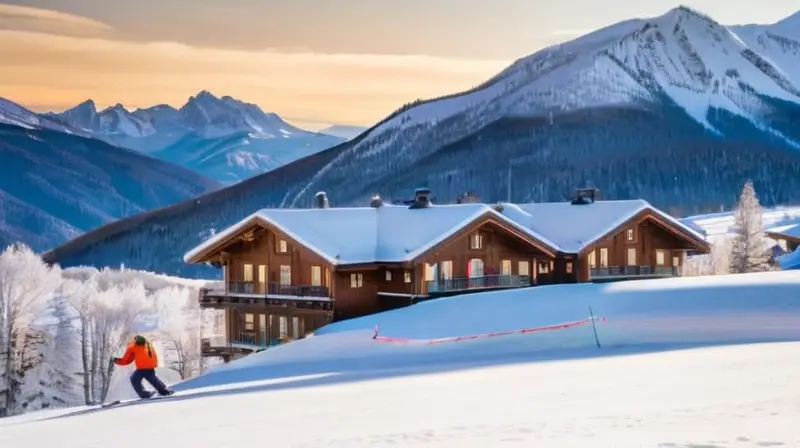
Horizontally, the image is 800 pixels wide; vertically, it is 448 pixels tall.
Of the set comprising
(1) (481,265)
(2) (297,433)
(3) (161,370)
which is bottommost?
(3) (161,370)

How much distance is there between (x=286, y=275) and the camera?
1676 inches

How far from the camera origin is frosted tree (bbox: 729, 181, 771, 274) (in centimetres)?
6278

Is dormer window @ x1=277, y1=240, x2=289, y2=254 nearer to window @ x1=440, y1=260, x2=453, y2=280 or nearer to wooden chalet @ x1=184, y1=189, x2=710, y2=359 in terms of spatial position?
wooden chalet @ x1=184, y1=189, x2=710, y2=359

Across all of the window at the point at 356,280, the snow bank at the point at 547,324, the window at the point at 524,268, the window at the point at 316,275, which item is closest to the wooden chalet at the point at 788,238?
the window at the point at 524,268

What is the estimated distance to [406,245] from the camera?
41375 mm

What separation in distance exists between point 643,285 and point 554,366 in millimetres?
14652

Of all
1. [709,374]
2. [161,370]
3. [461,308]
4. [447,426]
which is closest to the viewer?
[447,426]

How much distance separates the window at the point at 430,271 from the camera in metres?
42.1

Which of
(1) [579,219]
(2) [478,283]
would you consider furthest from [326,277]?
(1) [579,219]

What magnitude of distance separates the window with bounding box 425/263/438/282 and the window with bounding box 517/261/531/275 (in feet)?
18.2

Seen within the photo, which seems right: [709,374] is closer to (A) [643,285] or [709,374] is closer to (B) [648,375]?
(B) [648,375]

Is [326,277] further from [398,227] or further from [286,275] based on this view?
[398,227]

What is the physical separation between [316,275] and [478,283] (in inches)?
296

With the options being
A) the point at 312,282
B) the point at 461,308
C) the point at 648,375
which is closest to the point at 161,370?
the point at 312,282
